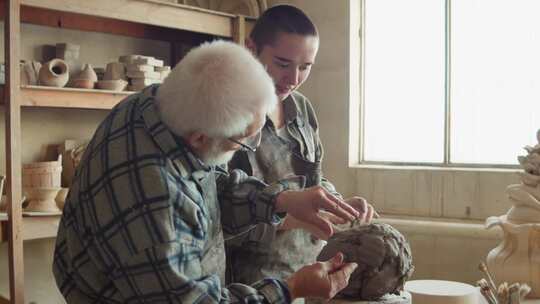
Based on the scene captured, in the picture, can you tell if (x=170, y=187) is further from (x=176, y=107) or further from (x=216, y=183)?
(x=216, y=183)

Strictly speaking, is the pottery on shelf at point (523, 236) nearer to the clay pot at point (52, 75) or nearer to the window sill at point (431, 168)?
the window sill at point (431, 168)

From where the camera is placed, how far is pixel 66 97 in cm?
309

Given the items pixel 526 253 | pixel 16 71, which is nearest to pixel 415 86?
pixel 526 253

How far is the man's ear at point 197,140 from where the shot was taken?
1266 mm

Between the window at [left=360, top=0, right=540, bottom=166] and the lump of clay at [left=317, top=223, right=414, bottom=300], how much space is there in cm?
175

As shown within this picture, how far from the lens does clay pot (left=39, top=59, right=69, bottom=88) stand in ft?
10.0

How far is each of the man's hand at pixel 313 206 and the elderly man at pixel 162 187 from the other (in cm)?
24

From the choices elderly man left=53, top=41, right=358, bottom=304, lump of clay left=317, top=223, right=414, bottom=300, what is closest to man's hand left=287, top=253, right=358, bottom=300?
elderly man left=53, top=41, right=358, bottom=304

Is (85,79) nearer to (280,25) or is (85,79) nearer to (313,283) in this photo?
(280,25)

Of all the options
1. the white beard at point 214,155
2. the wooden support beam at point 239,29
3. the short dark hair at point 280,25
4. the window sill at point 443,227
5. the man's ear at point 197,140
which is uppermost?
the wooden support beam at point 239,29

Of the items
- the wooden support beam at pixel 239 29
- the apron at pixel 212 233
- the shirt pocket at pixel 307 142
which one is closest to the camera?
the apron at pixel 212 233

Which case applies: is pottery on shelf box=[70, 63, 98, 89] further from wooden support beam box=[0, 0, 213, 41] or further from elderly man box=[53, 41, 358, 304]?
elderly man box=[53, 41, 358, 304]

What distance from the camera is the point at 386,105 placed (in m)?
3.77

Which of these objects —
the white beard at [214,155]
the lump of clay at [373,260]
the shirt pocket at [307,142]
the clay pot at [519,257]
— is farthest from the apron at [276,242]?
the clay pot at [519,257]
